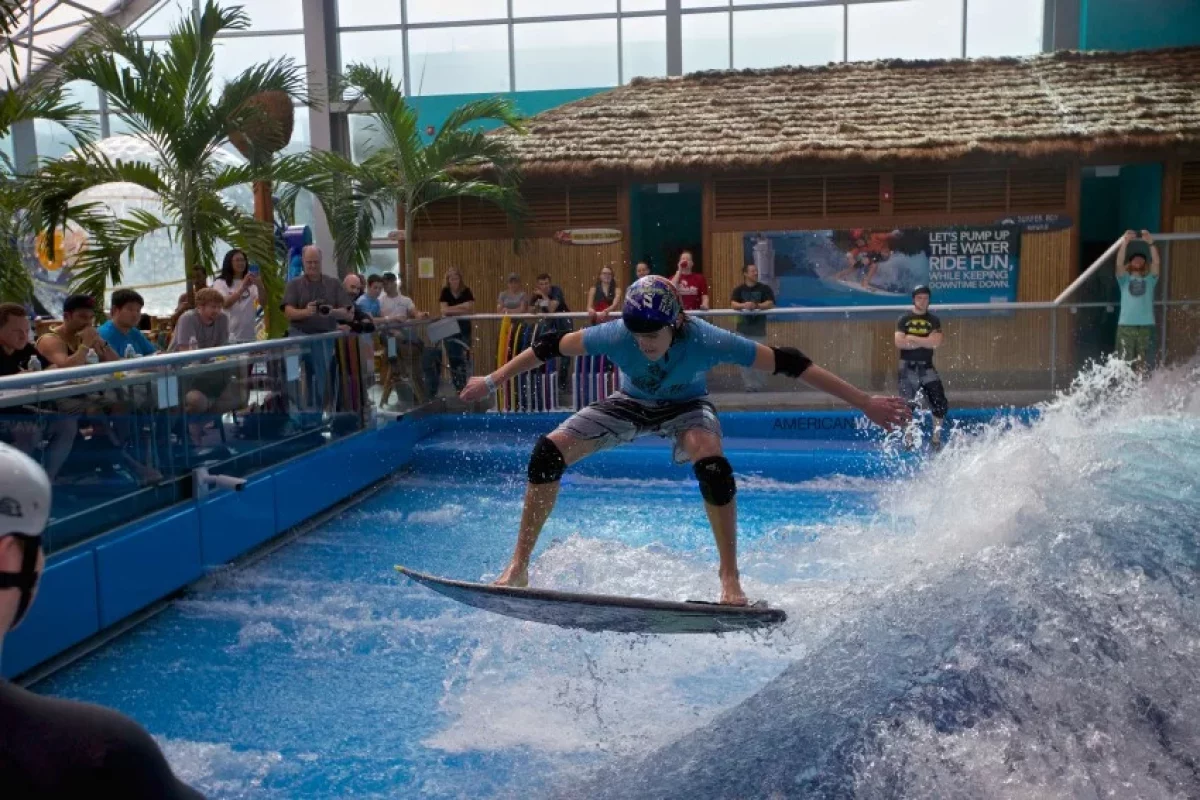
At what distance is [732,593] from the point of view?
5.40 meters

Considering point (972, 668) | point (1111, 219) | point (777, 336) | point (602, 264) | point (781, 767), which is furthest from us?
point (1111, 219)

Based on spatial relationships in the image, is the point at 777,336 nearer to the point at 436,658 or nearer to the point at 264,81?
the point at 264,81

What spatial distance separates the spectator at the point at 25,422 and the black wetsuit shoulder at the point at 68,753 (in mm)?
4604

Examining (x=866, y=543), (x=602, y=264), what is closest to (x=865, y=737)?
(x=866, y=543)

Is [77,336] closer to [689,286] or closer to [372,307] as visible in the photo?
[372,307]

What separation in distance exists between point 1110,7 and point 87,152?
16.2m

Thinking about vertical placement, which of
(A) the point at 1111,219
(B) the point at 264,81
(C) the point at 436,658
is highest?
(B) the point at 264,81

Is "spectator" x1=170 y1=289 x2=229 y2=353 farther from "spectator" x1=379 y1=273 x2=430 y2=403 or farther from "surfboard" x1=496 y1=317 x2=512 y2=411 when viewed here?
"surfboard" x1=496 y1=317 x2=512 y2=411

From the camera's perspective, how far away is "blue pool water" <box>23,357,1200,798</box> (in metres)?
3.95

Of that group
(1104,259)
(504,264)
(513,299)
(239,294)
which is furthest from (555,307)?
(1104,259)

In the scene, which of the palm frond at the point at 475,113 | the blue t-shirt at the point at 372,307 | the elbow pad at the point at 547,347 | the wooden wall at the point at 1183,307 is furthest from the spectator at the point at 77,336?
the wooden wall at the point at 1183,307

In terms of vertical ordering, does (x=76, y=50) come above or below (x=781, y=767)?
above

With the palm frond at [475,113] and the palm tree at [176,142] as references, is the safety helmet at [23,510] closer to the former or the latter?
the palm tree at [176,142]

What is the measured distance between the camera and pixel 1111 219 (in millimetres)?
18531
